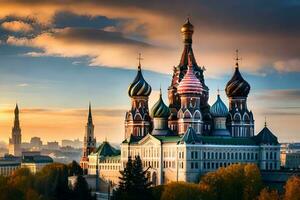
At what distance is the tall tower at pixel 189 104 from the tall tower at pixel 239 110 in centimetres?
476

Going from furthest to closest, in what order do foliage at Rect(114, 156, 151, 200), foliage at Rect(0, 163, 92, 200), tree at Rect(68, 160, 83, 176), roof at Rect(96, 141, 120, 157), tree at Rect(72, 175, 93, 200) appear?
1. roof at Rect(96, 141, 120, 157)
2. tree at Rect(68, 160, 83, 176)
3. foliage at Rect(0, 163, 92, 200)
4. tree at Rect(72, 175, 93, 200)
5. foliage at Rect(114, 156, 151, 200)

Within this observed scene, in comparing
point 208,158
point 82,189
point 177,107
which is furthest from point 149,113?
point 82,189

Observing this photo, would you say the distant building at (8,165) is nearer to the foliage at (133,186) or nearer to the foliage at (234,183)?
the foliage at (234,183)

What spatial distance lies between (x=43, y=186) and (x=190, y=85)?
20761 millimetres

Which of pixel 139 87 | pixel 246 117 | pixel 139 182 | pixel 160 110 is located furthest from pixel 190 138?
pixel 139 182

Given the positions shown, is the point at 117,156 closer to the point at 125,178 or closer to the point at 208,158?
the point at 208,158

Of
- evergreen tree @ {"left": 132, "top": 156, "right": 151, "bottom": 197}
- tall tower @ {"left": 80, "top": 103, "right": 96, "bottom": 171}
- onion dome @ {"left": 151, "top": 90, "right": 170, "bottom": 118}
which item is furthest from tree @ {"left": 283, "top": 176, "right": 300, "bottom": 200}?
tall tower @ {"left": 80, "top": 103, "right": 96, "bottom": 171}

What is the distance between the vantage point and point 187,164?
94938mm

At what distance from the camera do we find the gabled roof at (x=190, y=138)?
95.0m

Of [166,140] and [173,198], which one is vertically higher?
[166,140]

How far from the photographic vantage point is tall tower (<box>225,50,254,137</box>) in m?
103

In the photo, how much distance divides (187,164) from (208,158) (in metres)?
2.97

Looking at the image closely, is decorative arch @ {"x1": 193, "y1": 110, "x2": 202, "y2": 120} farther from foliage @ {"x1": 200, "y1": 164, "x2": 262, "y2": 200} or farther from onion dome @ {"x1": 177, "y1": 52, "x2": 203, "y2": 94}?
foliage @ {"x1": 200, "y1": 164, "x2": 262, "y2": 200}

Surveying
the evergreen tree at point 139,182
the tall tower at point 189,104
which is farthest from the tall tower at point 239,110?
the evergreen tree at point 139,182
